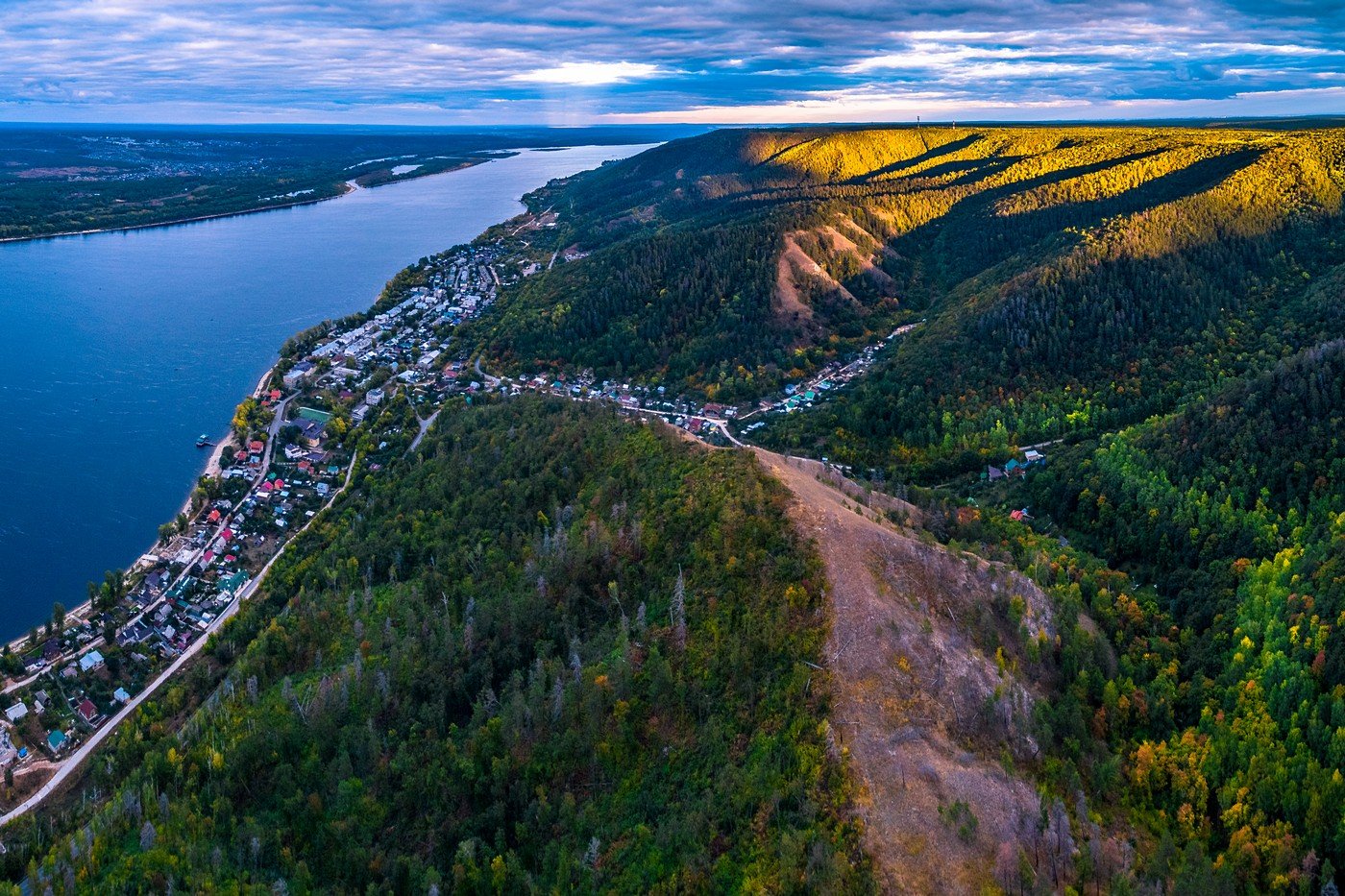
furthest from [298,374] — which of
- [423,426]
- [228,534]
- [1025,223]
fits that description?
[1025,223]

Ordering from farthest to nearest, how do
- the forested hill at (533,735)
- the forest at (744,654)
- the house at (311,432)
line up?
the house at (311,432), the forest at (744,654), the forested hill at (533,735)

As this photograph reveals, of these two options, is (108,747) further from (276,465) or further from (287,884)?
(276,465)

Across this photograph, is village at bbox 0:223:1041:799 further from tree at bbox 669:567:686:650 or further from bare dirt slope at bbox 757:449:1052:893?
bare dirt slope at bbox 757:449:1052:893

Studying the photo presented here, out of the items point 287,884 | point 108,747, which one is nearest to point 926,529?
point 287,884

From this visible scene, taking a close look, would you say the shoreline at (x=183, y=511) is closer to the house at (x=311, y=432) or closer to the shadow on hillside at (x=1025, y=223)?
the house at (x=311, y=432)

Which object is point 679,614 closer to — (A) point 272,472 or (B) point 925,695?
(B) point 925,695

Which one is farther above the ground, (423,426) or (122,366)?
(122,366)

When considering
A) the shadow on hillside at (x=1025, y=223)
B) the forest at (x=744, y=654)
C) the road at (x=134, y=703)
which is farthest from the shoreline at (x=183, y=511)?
the shadow on hillside at (x=1025, y=223)
